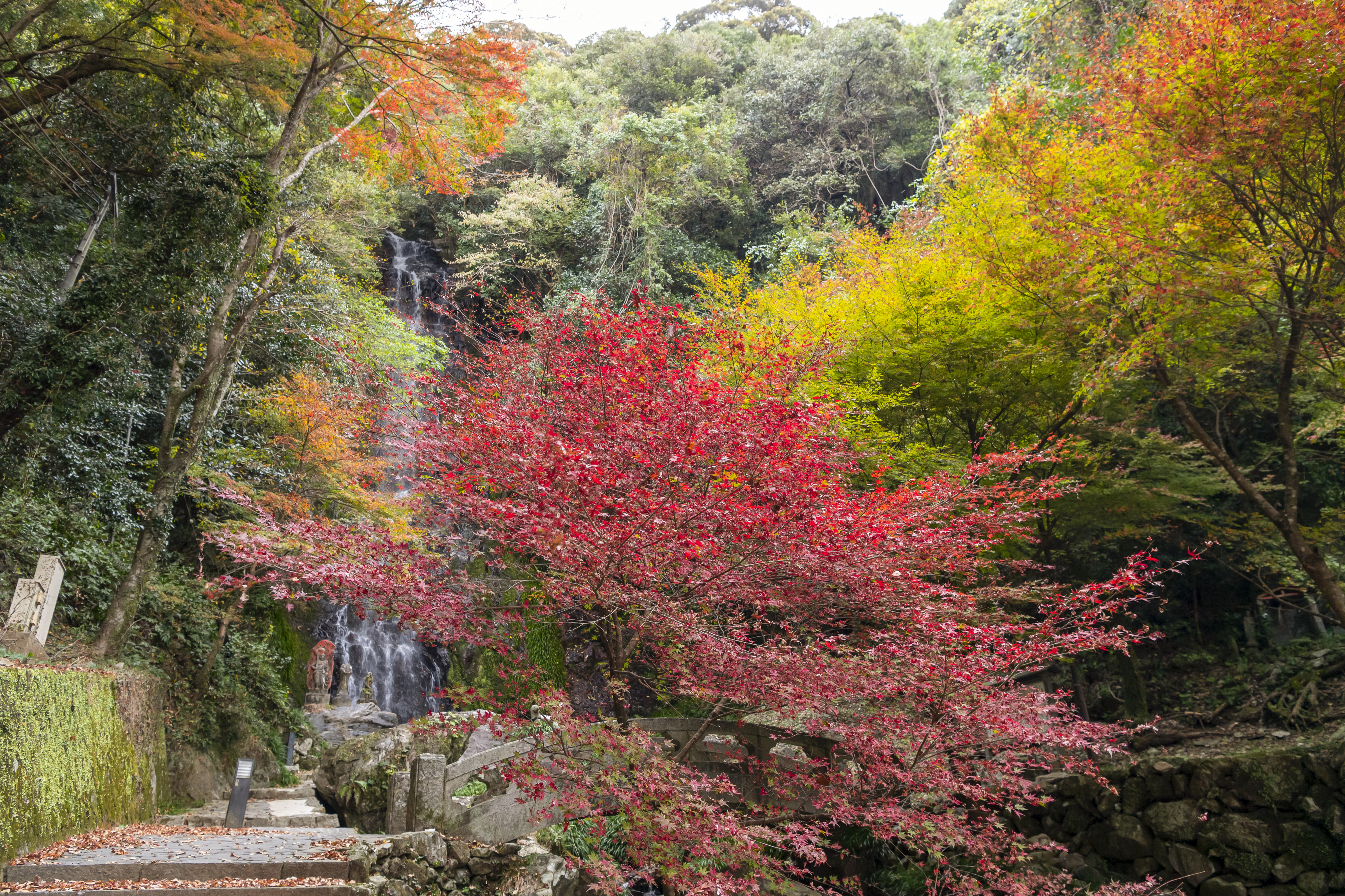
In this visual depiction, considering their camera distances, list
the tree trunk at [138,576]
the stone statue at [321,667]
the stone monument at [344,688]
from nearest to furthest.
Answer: the tree trunk at [138,576] → the stone statue at [321,667] → the stone monument at [344,688]

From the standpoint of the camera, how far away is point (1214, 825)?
22.9ft

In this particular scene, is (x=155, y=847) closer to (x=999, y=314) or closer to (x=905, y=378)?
(x=905, y=378)

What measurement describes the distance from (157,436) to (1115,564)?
52.2ft

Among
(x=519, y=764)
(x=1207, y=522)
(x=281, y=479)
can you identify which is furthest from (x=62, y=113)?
(x=1207, y=522)

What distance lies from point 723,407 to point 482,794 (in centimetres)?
415

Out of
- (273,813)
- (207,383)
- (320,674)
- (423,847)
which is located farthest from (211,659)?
(423,847)

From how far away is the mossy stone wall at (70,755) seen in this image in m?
4.34

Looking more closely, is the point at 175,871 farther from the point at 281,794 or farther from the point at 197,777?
the point at 197,777

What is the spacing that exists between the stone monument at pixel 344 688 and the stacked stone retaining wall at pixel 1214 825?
11325 millimetres

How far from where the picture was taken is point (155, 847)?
4988 mm

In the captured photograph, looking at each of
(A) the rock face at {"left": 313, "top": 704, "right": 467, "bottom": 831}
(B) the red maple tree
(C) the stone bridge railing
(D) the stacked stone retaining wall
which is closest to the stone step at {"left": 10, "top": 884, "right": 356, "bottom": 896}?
(B) the red maple tree

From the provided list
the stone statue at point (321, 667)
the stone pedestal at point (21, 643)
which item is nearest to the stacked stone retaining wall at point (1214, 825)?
the stone pedestal at point (21, 643)

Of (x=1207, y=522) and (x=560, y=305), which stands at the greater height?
(x=560, y=305)

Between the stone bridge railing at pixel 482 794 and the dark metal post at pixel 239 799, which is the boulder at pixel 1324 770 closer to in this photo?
the stone bridge railing at pixel 482 794
